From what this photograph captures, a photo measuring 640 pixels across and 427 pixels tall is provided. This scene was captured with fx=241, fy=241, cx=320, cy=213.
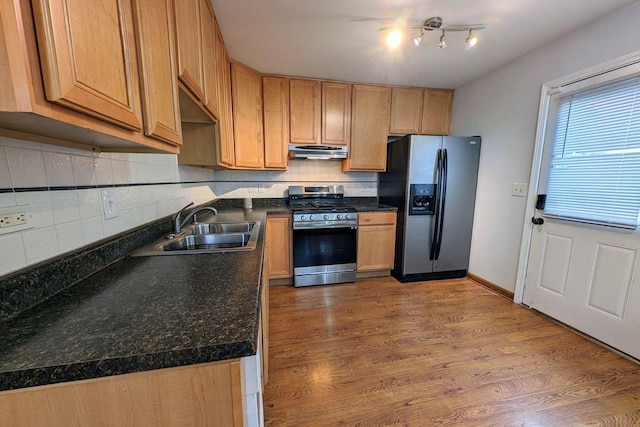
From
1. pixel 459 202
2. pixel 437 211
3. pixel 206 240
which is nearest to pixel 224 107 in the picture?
pixel 206 240

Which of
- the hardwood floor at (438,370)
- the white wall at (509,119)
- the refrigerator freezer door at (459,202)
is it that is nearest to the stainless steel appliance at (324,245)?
the hardwood floor at (438,370)

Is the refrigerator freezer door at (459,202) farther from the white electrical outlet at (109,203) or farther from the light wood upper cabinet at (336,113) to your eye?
the white electrical outlet at (109,203)

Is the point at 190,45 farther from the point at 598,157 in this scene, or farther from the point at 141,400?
the point at 598,157

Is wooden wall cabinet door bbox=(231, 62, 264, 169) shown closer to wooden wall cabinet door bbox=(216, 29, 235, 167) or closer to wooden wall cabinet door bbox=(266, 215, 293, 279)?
wooden wall cabinet door bbox=(216, 29, 235, 167)

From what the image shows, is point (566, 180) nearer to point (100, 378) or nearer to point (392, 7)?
point (392, 7)

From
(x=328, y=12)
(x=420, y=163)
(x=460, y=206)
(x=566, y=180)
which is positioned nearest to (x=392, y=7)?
(x=328, y=12)

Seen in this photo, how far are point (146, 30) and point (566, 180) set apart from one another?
2.88 m

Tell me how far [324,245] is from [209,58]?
1987mm

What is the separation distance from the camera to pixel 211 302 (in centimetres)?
71

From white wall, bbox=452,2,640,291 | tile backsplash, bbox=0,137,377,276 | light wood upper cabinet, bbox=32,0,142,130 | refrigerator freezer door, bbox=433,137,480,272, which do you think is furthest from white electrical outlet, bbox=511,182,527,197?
tile backsplash, bbox=0,137,377,276

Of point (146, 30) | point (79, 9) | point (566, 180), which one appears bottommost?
point (566, 180)

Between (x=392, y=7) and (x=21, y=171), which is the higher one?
(x=392, y=7)

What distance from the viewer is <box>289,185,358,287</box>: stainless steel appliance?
271 cm

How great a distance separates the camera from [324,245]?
278cm
